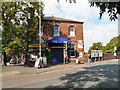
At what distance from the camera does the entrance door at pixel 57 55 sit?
1510 inches

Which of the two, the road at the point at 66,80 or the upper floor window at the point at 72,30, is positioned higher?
the upper floor window at the point at 72,30

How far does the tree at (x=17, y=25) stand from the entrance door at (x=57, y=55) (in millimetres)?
6684

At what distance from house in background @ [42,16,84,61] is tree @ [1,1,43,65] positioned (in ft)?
18.5

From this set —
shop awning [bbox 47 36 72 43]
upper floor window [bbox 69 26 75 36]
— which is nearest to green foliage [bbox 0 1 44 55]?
shop awning [bbox 47 36 72 43]

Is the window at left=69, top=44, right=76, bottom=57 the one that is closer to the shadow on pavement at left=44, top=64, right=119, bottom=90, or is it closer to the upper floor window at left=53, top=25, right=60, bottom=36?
the upper floor window at left=53, top=25, right=60, bottom=36

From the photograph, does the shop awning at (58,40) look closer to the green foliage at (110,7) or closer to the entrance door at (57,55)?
the entrance door at (57,55)

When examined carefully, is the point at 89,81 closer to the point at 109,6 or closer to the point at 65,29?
the point at 109,6

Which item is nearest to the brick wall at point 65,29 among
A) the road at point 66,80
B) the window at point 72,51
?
the window at point 72,51

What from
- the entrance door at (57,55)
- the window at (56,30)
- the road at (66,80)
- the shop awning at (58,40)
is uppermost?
the window at (56,30)

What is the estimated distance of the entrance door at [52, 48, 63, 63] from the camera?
126 feet

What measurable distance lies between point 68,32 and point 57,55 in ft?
12.8

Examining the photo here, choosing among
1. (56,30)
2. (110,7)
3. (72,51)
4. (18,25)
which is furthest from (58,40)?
(110,7)

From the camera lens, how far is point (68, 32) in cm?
3944

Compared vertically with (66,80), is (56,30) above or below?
above
